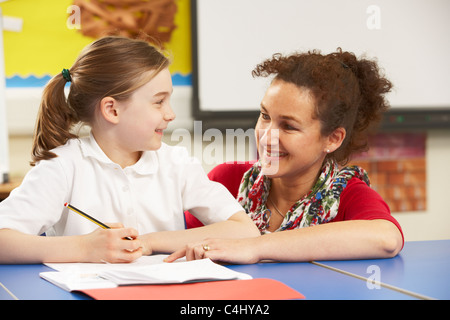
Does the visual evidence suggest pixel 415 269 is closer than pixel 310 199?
Yes

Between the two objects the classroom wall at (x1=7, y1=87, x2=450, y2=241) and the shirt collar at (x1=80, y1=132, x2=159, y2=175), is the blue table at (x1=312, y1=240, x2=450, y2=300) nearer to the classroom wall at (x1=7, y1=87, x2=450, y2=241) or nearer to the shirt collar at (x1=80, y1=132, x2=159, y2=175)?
the shirt collar at (x1=80, y1=132, x2=159, y2=175)

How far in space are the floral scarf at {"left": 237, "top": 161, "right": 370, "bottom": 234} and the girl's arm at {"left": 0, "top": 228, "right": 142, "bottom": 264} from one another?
1.71 ft

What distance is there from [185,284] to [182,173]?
23.3 inches

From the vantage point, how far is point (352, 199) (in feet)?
4.88

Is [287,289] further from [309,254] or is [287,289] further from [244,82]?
[244,82]

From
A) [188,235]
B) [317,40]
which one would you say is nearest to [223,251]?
[188,235]

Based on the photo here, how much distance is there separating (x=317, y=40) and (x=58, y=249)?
2.44 m

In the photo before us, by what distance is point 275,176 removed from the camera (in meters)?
1.60

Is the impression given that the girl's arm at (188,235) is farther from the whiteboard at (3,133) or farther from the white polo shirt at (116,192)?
the whiteboard at (3,133)

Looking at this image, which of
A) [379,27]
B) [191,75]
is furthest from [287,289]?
[379,27]

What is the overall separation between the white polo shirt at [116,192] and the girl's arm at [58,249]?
0.11m

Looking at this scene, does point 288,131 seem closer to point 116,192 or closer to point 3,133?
point 116,192
